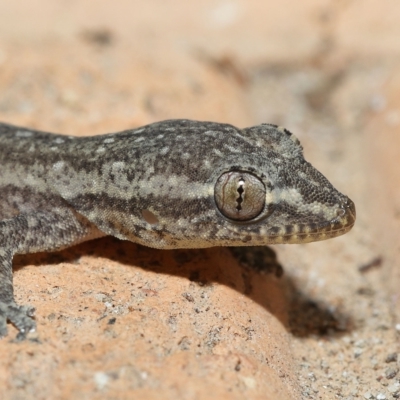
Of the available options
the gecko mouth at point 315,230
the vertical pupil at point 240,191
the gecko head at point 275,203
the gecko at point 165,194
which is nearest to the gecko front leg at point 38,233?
the gecko at point 165,194

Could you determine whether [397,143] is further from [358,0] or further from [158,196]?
[358,0]

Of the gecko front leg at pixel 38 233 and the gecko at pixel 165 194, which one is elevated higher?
the gecko at pixel 165 194

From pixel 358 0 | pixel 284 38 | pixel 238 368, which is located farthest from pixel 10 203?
pixel 358 0

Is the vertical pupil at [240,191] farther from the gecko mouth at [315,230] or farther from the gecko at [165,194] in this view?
the gecko mouth at [315,230]

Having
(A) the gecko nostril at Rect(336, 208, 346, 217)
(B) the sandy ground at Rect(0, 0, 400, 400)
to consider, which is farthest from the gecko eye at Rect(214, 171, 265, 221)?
(B) the sandy ground at Rect(0, 0, 400, 400)

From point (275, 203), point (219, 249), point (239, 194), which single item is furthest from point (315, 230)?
point (219, 249)

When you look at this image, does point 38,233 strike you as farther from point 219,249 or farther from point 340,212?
point 340,212
